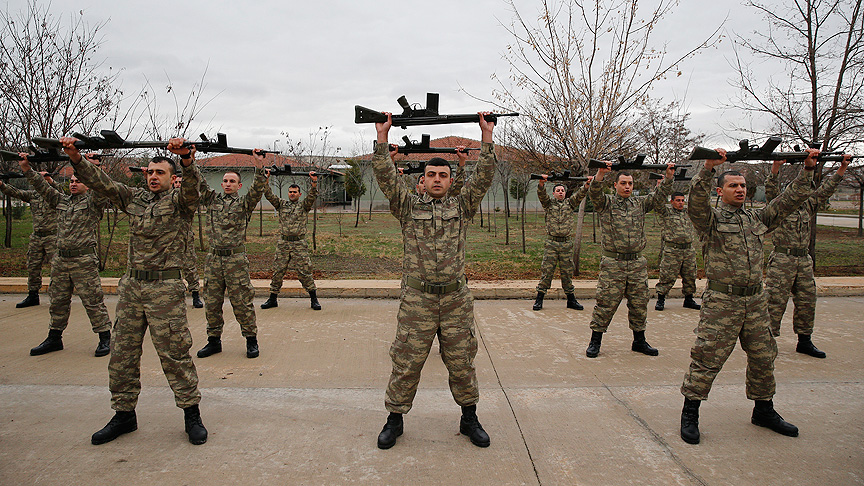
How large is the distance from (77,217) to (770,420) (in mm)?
7512

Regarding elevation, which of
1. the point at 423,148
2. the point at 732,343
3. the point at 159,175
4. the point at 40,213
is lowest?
the point at 732,343

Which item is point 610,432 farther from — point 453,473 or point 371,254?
point 371,254

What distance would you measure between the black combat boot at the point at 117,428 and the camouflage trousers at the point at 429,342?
1975 millimetres

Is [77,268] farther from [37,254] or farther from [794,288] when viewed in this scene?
[794,288]

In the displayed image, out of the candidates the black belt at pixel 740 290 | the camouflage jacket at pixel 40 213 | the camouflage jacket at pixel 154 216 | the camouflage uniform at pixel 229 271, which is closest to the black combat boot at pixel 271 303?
the camouflage uniform at pixel 229 271

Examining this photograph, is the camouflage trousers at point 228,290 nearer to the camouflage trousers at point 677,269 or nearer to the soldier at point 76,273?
the soldier at point 76,273

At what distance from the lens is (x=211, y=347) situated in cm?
550

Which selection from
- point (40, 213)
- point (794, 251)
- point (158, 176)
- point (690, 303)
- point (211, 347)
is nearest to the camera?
point (158, 176)

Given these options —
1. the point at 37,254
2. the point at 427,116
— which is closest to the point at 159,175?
the point at 427,116

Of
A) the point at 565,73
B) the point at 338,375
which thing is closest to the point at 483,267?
the point at 565,73

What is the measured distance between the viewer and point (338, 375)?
4.86 metres

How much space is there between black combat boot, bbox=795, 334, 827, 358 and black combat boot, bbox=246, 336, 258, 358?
21.1 feet

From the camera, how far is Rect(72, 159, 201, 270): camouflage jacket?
3693 millimetres

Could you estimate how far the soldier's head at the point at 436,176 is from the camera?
11.7 feet
